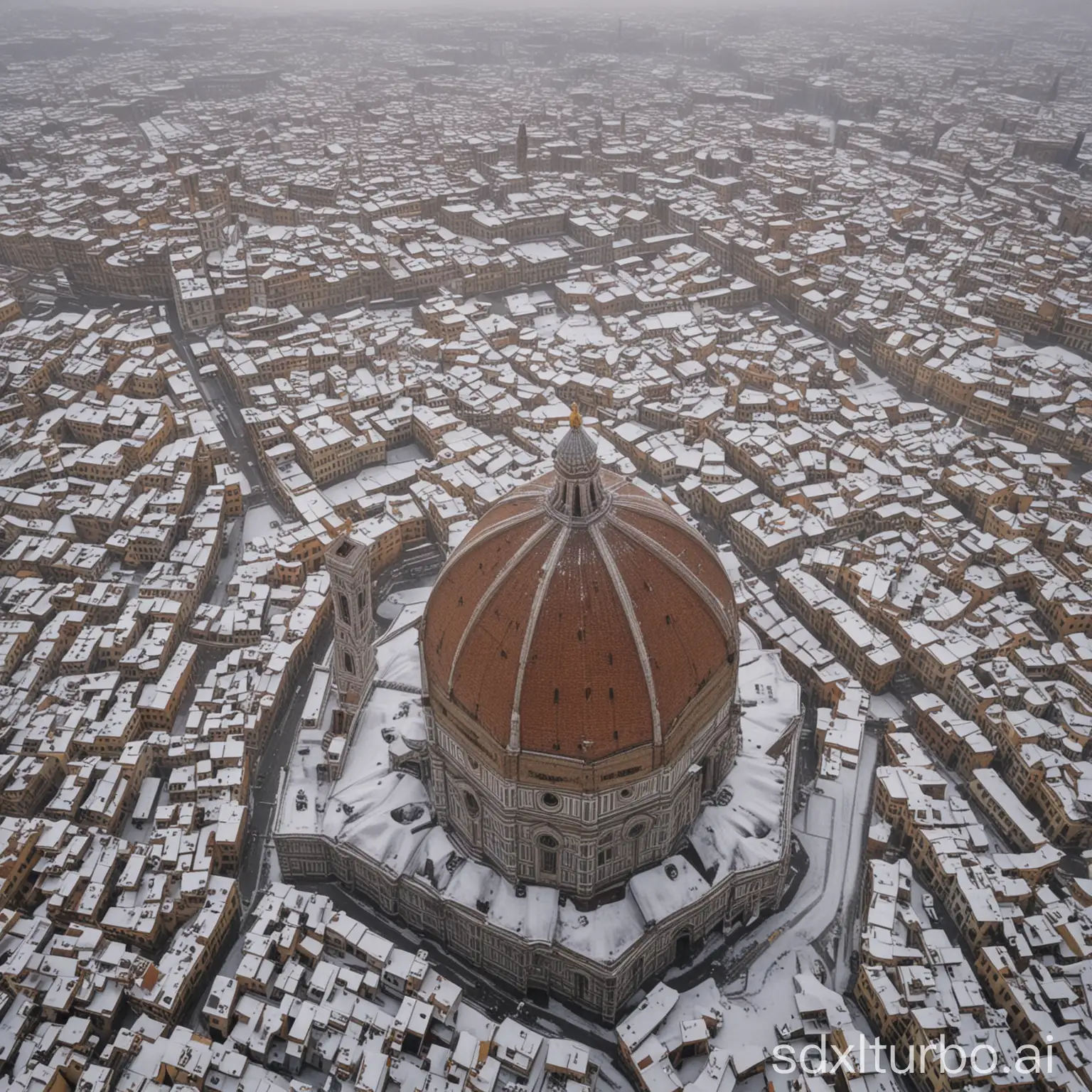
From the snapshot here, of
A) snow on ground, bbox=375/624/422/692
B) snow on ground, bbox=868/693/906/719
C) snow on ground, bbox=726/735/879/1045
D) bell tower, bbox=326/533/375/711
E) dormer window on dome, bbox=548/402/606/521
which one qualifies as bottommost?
snow on ground, bbox=868/693/906/719

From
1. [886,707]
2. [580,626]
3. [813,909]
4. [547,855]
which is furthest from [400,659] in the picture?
[886,707]

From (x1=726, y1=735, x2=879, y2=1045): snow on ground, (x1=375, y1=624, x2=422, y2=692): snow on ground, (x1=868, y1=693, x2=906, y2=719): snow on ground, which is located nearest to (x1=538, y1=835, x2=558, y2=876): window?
(x1=726, y1=735, x2=879, y2=1045): snow on ground

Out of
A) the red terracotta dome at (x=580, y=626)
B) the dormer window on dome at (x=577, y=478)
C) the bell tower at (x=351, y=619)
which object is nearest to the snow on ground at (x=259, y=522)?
the bell tower at (x=351, y=619)

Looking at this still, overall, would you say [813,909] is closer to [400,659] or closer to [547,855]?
[547,855]

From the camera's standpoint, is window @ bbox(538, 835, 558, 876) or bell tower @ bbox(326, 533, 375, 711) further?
bell tower @ bbox(326, 533, 375, 711)

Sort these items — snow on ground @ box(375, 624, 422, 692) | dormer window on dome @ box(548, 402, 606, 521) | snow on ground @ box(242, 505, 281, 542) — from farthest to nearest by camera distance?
1. snow on ground @ box(242, 505, 281, 542)
2. snow on ground @ box(375, 624, 422, 692)
3. dormer window on dome @ box(548, 402, 606, 521)

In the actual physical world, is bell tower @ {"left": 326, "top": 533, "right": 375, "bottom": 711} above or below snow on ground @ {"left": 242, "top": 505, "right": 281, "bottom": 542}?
above

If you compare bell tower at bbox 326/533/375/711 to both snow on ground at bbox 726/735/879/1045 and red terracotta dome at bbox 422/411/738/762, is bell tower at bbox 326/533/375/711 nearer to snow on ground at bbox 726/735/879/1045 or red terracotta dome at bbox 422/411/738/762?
red terracotta dome at bbox 422/411/738/762
